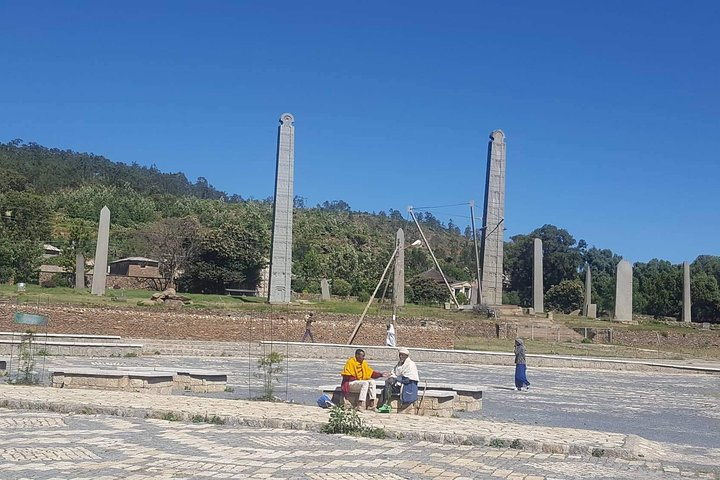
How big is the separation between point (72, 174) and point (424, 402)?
101m

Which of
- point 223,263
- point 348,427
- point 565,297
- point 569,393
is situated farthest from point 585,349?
point 565,297

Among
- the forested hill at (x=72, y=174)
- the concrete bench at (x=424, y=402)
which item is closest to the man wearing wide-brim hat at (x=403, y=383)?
the concrete bench at (x=424, y=402)

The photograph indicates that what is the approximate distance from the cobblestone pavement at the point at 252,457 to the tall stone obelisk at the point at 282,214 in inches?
947

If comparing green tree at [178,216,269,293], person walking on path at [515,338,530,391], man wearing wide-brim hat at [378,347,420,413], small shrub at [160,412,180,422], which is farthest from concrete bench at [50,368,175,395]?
green tree at [178,216,269,293]

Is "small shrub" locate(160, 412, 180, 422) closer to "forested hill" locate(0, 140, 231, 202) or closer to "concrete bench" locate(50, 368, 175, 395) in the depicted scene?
"concrete bench" locate(50, 368, 175, 395)

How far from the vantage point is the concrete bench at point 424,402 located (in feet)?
38.2

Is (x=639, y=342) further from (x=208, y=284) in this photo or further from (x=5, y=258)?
(x=5, y=258)

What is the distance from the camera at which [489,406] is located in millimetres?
13906

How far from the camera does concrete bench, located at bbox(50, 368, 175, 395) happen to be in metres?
12.8

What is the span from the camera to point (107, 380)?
42.2 ft

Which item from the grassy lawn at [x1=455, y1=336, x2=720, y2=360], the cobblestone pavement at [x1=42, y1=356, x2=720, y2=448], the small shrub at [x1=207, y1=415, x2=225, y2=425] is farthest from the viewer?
the grassy lawn at [x1=455, y1=336, x2=720, y2=360]

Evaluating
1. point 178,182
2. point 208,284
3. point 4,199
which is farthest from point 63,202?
point 178,182

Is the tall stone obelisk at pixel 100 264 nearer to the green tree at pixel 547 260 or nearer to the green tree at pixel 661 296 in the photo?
the green tree at pixel 661 296

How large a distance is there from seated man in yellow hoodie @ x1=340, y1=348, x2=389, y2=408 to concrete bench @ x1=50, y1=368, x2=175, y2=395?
3.18 m
